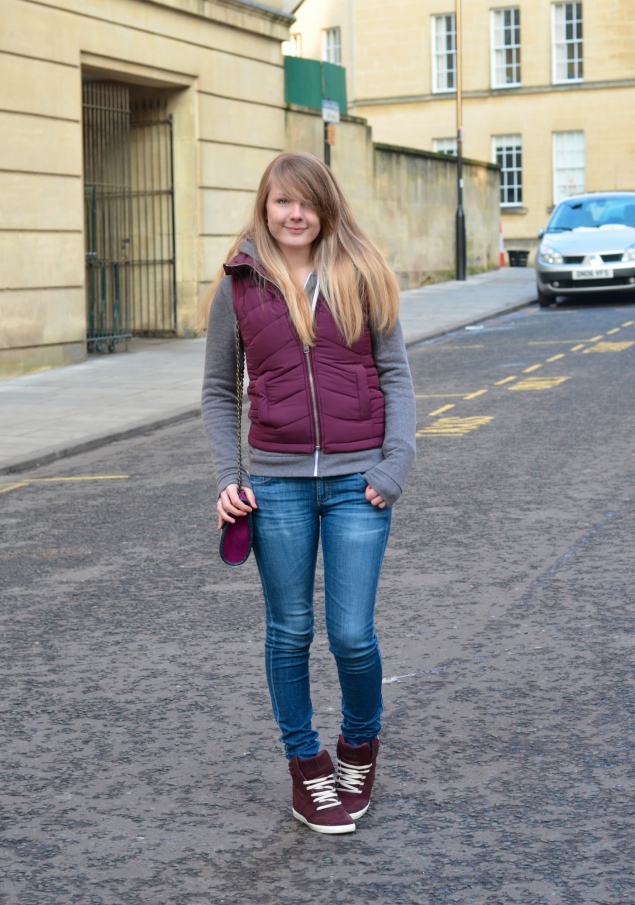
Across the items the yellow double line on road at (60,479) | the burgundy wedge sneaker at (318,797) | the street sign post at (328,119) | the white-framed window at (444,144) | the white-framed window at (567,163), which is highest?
the white-framed window at (444,144)

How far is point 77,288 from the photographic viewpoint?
56.8 feet

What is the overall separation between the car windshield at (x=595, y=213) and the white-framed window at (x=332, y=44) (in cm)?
2339

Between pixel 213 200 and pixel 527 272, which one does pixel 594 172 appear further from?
pixel 213 200

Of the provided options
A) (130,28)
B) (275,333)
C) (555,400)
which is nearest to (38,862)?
(275,333)

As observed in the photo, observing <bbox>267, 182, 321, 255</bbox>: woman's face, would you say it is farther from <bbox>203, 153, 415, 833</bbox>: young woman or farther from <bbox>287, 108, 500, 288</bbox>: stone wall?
<bbox>287, 108, 500, 288</bbox>: stone wall

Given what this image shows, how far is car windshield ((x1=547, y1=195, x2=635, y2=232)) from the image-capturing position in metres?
24.1

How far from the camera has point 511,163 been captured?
45031 mm

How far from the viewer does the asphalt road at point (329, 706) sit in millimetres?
3531

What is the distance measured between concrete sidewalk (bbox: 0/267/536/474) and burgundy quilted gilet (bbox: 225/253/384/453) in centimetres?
681

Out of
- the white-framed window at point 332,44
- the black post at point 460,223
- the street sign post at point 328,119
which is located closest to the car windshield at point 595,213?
the street sign post at point 328,119

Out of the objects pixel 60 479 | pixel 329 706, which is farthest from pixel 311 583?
pixel 60 479

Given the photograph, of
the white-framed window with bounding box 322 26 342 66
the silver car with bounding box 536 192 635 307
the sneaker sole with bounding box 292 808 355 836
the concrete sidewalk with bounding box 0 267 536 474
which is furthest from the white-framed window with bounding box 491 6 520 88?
the sneaker sole with bounding box 292 808 355 836

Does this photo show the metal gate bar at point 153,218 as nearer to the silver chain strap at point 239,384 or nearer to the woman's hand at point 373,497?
the silver chain strap at point 239,384

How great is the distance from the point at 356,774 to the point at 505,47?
1683 inches
